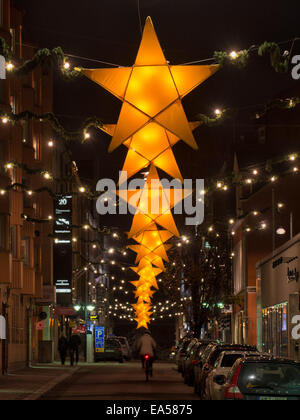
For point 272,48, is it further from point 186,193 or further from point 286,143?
point 286,143

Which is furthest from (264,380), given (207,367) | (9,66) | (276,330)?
(276,330)

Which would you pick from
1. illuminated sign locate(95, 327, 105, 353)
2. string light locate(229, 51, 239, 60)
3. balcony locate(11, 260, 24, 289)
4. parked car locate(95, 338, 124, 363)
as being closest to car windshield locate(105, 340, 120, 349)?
parked car locate(95, 338, 124, 363)

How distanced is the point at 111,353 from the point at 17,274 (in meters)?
23.7

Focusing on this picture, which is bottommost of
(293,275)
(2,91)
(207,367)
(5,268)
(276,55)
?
(207,367)

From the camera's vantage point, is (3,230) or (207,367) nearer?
(207,367)

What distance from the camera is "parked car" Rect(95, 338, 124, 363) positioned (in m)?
65.2

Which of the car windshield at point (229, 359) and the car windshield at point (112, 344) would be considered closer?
the car windshield at point (229, 359)

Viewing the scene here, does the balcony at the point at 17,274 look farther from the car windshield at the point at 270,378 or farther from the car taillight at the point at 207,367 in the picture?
the car windshield at the point at 270,378

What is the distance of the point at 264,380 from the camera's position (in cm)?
1595

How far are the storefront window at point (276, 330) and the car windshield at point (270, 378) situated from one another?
25.4 meters

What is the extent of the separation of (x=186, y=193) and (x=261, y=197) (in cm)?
3243

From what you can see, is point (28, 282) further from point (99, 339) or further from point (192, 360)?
point (99, 339)

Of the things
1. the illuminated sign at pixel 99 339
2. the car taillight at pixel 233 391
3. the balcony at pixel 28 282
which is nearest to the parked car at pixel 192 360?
the balcony at pixel 28 282

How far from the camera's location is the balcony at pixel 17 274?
42.5 m
